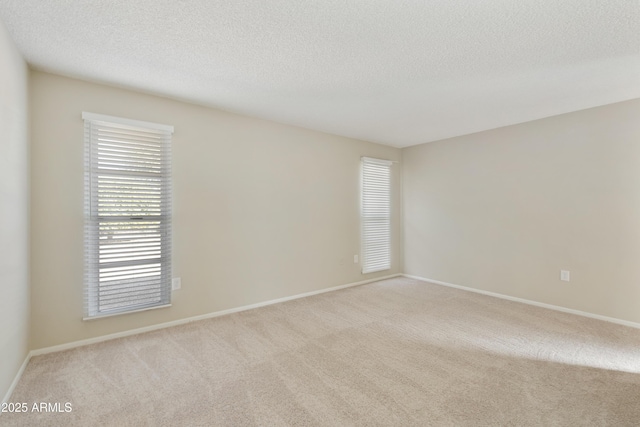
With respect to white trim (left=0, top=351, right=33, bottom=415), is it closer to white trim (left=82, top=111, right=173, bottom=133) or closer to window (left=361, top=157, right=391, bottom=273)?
white trim (left=82, top=111, right=173, bottom=133)

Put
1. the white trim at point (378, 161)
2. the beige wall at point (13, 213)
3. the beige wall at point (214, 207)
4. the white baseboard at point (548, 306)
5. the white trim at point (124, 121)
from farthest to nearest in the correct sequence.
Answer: the white trim at point (378, 161), the white baseboard at point (548, 306), the white trim at point (124, 121), the beige wall at point (214, 207), the beige wall at point (13, 213)

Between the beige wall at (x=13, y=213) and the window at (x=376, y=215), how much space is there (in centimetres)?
402

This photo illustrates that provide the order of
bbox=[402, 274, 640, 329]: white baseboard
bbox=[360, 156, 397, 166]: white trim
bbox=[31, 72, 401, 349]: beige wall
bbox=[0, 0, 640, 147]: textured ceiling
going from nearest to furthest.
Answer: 1. bbox=[0, 0, 640, 147]: textured ceiling
2. bbox=[31, 72, 401, 349]: beige wall
3. bbox=[402, 274, 640, 329]: white baseboard
4. bbox=[360, 156, 397, 166]: white trim

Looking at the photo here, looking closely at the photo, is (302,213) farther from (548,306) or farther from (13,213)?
(548,306)

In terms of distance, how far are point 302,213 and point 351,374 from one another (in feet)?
7.84

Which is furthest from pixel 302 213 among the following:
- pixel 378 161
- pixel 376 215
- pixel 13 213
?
pixel 13 213

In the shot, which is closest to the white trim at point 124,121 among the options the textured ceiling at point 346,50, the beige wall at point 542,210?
the textured ceiling at point 346,50

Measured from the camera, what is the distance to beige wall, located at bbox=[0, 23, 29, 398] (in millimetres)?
1827

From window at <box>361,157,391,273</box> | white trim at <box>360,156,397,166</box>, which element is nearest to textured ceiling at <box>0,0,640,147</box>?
white trim at <box>360,156,397,166</box>

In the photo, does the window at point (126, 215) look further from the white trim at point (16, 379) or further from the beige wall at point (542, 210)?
the beige wall at point (542, 210)

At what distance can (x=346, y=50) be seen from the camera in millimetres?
2154

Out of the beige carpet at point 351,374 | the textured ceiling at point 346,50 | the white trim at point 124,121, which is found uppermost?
the textured ceiling at point 346,50

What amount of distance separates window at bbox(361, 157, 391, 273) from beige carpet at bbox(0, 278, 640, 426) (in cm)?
173

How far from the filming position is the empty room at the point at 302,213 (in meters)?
1.82
